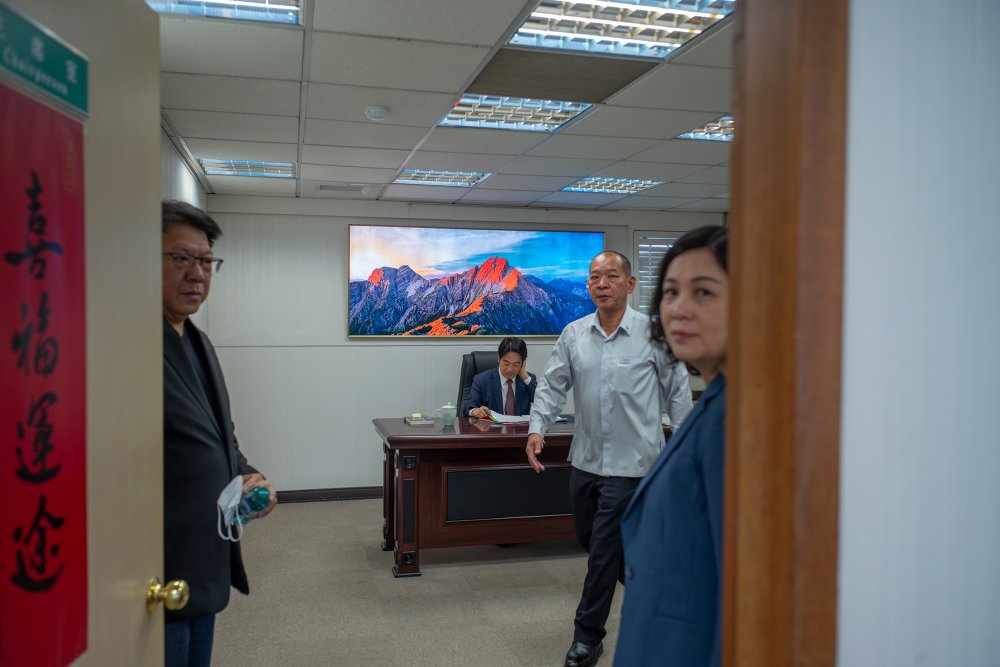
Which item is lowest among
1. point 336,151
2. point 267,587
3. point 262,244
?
point 267,587

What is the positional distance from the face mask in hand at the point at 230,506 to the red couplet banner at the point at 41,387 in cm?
74

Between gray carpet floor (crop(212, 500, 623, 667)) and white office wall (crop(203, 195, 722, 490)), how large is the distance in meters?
1.25

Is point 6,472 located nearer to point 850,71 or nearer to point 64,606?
point 64,606

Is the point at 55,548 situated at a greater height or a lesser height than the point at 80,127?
lesser

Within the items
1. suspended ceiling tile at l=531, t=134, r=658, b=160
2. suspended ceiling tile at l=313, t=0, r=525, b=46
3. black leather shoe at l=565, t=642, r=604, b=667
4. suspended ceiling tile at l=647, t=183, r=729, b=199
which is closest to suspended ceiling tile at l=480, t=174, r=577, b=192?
suspended ceiling tile at l=531, t=134, r=658, b=160

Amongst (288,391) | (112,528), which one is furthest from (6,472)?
(288,391)

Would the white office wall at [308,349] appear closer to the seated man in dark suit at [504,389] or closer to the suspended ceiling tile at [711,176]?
the seated man in dark suit at [504,389]

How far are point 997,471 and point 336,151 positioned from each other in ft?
14.0

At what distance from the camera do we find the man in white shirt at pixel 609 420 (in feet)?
9.98

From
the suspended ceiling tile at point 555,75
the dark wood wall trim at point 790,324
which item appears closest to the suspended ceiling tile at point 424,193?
the suspended ceiling tile at point 555,75

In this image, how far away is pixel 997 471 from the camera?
78 centimetres

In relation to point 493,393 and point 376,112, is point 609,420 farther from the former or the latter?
point 493,393

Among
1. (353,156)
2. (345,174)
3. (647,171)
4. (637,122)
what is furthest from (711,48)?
(345,174)

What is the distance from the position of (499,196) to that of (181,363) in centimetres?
476
